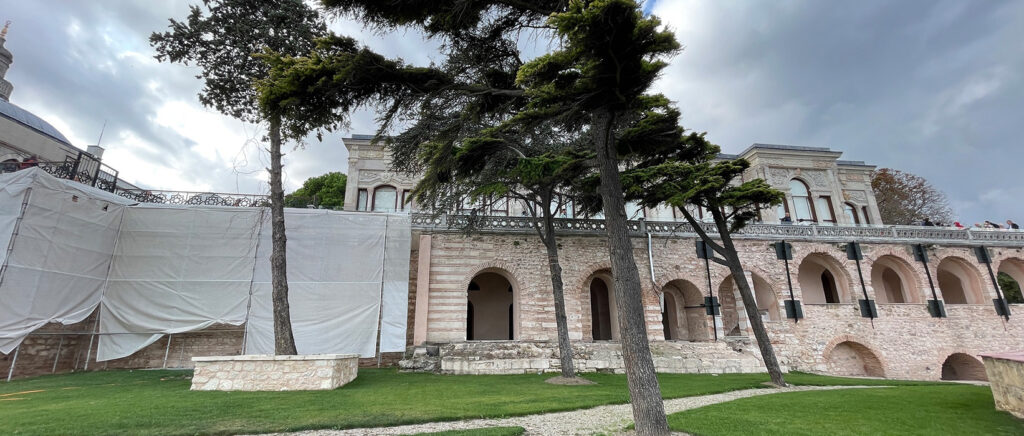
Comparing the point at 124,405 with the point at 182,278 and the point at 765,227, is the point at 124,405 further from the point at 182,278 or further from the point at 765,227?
the point at 765,227

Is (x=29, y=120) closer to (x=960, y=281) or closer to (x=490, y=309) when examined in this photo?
(x=490, y=309)

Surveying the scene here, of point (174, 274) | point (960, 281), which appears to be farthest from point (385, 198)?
point (960, 281)

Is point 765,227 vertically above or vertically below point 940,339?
above

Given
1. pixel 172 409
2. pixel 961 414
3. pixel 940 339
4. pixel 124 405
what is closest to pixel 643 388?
pixel 961 414

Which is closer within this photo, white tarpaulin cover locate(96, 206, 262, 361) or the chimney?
white tarpaulin cover locate(96, 206, 262, 361)

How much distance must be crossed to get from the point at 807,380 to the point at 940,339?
9.28 meters

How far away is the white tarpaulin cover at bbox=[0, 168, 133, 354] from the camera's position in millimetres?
9141

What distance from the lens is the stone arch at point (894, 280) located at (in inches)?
663

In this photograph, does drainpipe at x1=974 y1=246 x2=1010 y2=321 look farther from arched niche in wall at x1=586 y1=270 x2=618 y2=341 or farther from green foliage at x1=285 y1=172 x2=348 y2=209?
green foliage at x1=285 y1=172 x2=348 y2=209

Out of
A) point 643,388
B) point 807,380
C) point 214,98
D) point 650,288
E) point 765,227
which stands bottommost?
point 807,380

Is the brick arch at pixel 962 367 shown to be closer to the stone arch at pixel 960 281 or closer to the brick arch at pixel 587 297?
the stone arch at pixel 960 281

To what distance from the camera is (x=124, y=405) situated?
6.03m

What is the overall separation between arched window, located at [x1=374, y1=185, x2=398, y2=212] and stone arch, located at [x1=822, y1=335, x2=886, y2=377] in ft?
60.5

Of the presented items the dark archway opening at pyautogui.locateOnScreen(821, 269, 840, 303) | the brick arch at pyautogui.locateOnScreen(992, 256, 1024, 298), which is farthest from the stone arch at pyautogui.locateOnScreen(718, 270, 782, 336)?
the brick arch at pyautogui.locateOnScreen(992, 256, 1024, 298)
